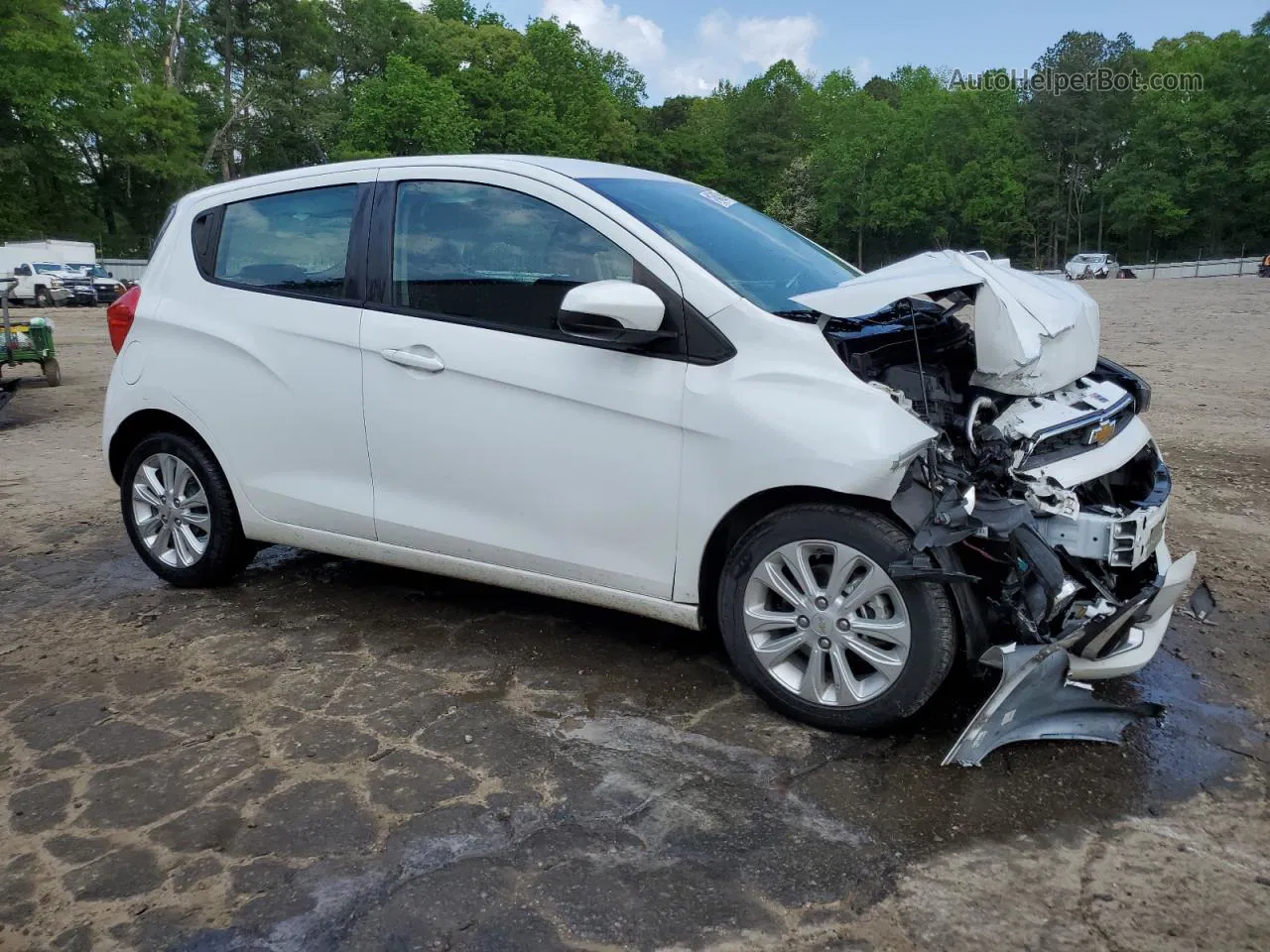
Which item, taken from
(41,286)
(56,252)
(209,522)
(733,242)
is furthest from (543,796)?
(56,252)

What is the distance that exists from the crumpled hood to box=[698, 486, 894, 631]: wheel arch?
0.57 metres

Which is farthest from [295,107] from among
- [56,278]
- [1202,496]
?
[1202,496]

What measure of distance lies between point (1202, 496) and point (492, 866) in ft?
17.3

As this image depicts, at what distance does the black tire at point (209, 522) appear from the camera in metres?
4.54

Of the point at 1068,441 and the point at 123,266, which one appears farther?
the point at 123,266

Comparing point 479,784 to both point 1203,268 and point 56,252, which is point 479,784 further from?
point 1203,268

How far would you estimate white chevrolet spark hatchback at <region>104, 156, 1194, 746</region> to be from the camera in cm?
309

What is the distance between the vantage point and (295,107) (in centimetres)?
5572

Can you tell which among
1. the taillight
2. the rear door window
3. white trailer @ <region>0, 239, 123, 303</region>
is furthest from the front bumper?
white trailer @ <region>0, 239, 123, 303</region>

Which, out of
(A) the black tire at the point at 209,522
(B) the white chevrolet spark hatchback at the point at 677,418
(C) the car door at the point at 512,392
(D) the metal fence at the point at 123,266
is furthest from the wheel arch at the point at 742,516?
(D) the metal fence at the point at 123,266

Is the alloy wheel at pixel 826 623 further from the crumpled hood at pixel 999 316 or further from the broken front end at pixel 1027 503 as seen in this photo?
the crumpled hood at pixel 999 316

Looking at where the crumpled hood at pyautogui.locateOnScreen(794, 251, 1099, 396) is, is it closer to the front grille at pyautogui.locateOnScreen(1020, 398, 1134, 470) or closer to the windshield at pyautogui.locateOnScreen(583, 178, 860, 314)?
the front grille at pyautogui.locateOnScreen(1020, 398, 1134, 470)

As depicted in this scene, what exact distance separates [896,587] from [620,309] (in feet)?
3.99

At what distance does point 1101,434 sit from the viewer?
10.8 ft
